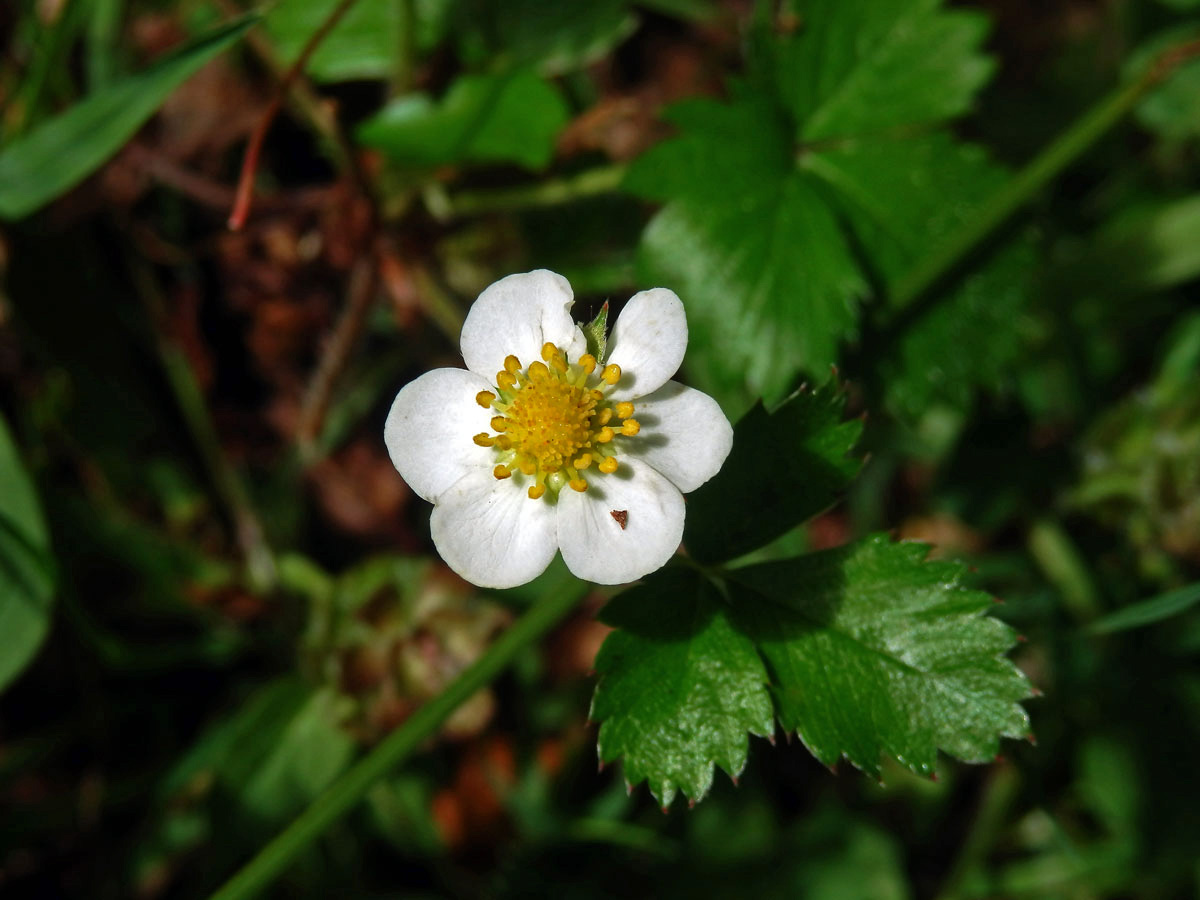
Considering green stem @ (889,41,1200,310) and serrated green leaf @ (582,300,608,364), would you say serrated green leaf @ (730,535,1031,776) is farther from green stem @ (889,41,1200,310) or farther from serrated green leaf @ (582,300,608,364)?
green stem @ (889,41,1200,310)

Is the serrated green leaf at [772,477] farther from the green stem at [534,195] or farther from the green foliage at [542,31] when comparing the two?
the green foliage at [542,31]

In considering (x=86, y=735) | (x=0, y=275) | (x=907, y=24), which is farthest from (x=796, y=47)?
(x=86, y=735)

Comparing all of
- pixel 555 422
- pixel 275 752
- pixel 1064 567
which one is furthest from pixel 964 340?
pixel 275 752

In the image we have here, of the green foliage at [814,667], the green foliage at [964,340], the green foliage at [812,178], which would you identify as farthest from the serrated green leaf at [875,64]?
the green foliage at [814,667]

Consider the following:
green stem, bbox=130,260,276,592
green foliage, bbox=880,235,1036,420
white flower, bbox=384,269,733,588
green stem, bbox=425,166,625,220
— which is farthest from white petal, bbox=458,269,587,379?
green stem, bbox=130,260,276,592

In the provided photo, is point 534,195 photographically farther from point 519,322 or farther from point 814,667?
point 814,667
